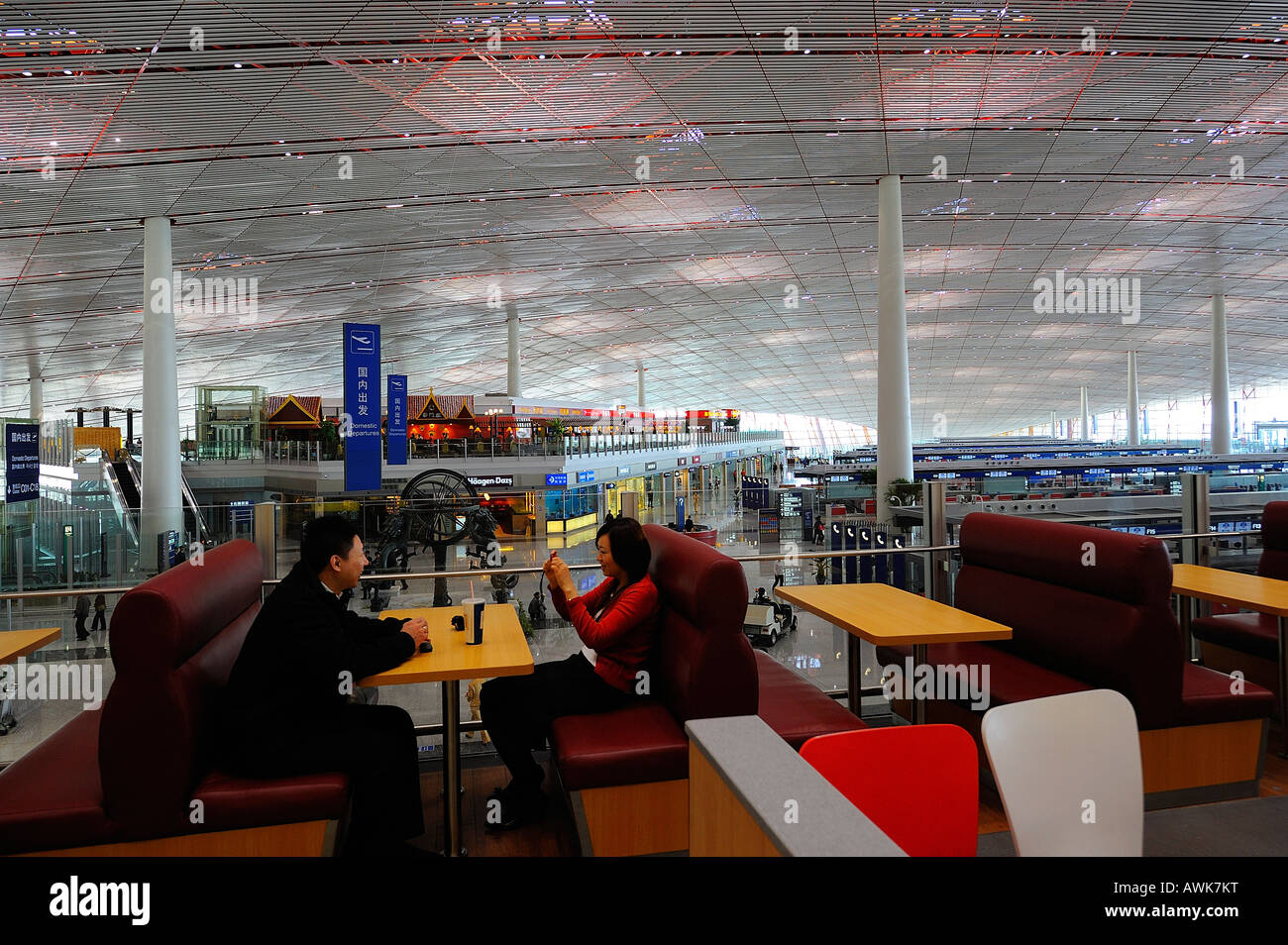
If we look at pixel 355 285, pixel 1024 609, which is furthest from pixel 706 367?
pixel 1024 609

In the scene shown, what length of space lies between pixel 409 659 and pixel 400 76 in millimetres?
11016

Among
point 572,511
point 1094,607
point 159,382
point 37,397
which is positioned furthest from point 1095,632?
point 37,397

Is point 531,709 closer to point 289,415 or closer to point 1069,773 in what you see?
point 1069,773

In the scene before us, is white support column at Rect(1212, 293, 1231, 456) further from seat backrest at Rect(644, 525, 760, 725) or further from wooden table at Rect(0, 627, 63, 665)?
wooden table at Rect(0, 627, 63, 665)

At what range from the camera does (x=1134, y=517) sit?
292 inches

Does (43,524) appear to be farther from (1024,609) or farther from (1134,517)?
(1134,517)

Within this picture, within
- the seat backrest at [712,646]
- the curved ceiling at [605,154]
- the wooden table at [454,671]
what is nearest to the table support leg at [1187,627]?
the seat backrest at [712,646]

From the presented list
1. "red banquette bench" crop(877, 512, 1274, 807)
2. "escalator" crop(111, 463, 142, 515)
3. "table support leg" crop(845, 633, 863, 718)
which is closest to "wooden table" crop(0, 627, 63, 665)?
"table support leg" crop(845, 633, 863, 718)

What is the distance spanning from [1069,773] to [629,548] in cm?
229

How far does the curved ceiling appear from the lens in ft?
35.4

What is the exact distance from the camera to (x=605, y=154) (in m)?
15.1

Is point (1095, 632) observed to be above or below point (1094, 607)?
below

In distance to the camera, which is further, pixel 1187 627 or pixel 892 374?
pixel 892 374
